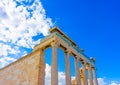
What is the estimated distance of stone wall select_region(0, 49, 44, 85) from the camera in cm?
2323

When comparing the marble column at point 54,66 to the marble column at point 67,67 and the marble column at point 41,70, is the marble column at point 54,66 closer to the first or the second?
the marble column at point 67,67

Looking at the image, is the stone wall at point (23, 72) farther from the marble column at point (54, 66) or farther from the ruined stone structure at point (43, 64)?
the marble column at point (54, 66)

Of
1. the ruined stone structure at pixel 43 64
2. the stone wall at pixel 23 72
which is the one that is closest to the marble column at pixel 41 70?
the ruined stone structure at pixel 43 64

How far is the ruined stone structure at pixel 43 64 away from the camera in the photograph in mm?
21825

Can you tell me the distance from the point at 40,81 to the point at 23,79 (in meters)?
3.55

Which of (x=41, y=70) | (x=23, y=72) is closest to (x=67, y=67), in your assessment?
(x=41, y=70)

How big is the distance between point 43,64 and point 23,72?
11.9ft

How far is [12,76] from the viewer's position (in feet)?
89.1

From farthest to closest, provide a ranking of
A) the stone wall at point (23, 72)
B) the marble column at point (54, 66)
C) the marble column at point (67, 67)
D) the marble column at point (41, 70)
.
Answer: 1. the stone wall at point (23, 72)
2. the marble column at point (41, 70)
3. the marble column at point (67, 67)
4. the marble column at point (54, 66)

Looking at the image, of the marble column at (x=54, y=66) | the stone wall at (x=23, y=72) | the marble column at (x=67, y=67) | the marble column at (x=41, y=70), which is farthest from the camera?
the stone wall at (x=23, y=72)

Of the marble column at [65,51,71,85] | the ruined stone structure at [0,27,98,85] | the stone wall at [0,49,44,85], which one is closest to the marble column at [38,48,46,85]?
the ruined stone structure at [0,27,98,85]

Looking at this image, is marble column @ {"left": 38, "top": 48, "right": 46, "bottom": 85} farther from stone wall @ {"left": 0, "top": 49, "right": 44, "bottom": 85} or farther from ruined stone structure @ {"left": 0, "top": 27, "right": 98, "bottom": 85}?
stone wall @ {"left": 0, "top": 49, "right": 44, "bottom": 85}

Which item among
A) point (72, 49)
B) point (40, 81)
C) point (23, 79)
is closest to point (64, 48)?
point (72, 49)

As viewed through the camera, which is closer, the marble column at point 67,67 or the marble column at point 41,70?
the marble column at point 67,67
